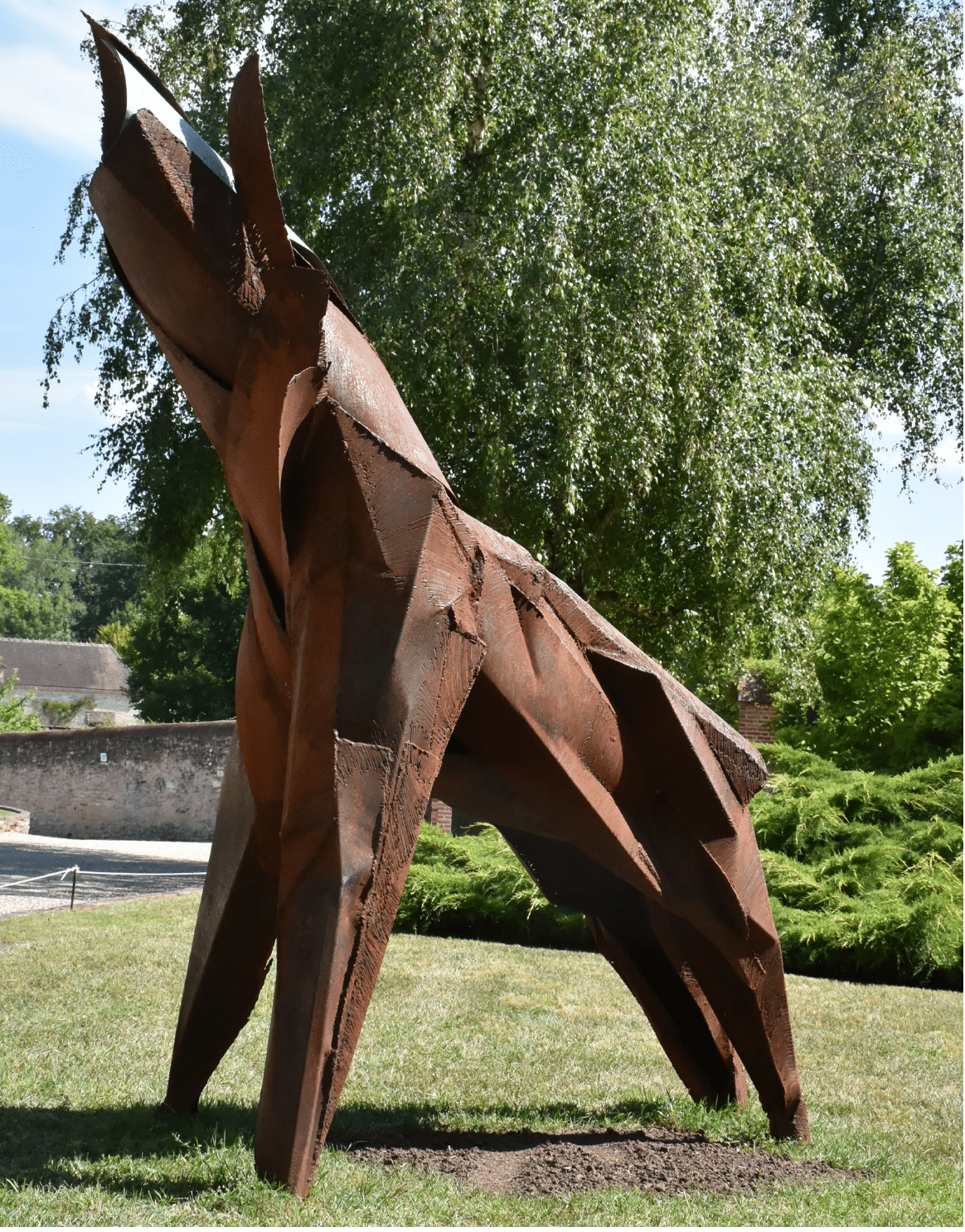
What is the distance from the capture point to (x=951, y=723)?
1441 cm

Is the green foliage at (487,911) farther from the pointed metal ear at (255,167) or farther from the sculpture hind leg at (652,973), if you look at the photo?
the pointed metal ear at (255,167)

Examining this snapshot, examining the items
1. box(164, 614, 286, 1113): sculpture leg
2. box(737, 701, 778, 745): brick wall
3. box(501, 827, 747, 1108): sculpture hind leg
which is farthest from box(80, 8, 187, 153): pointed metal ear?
box(737, 701, 778, 745): brick wall

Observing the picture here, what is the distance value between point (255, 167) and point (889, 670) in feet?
40.6

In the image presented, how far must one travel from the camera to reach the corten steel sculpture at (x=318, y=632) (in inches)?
130

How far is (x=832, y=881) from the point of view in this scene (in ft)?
34.3

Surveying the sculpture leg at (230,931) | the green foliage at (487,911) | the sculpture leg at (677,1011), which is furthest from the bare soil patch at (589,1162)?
the green foliage at (487,911)

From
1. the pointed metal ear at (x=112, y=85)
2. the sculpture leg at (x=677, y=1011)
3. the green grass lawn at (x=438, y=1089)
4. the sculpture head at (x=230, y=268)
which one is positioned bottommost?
the green grass lawn at (x=438, y=1089)

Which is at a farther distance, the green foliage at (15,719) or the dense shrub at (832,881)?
the green foliage at (15,719)

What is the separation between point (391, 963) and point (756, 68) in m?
10.9

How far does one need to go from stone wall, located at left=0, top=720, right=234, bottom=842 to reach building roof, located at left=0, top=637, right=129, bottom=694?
29798 millimetres

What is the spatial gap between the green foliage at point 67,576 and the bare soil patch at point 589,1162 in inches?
2209

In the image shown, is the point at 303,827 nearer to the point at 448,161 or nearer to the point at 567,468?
the point at 567,468

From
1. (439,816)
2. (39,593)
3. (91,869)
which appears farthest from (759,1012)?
(39,593)

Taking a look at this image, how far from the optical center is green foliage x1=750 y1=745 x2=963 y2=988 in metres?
9.64
